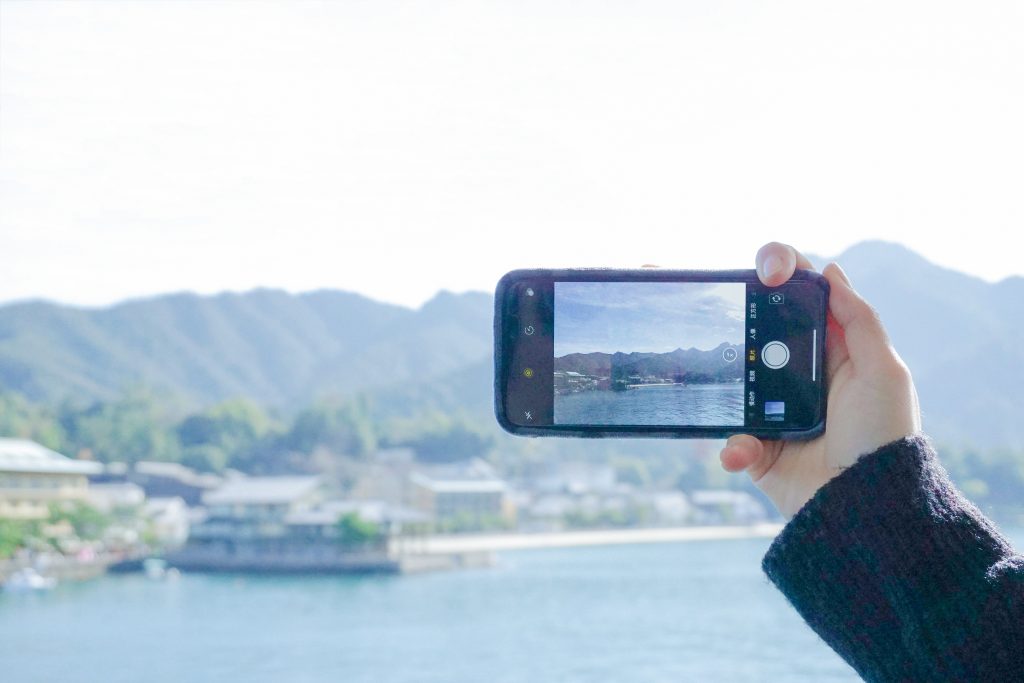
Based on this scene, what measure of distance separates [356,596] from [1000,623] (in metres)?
15.9

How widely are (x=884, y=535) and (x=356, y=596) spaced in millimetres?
15922

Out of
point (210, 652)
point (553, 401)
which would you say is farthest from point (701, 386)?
point (210, 652)

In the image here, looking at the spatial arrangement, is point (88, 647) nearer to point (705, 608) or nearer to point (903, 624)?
point (705, 608)

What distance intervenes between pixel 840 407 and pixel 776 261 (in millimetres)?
67

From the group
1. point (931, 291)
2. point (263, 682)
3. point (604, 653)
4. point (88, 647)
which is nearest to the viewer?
point (263, 682)

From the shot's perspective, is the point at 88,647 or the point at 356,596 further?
the point at 356,596

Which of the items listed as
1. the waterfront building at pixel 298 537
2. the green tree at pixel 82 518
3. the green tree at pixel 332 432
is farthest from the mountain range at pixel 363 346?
the green tree at pixel 82 518

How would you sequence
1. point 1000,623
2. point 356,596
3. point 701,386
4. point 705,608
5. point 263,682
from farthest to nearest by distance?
point 356,596, point 705,608, point 263,682, point 701,386, point 1000,623

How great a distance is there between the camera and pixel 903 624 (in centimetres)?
43

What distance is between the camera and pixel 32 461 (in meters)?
19.2

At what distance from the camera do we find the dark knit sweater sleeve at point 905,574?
0.41 meters

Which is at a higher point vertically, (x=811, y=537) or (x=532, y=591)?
(x=811, y=537)

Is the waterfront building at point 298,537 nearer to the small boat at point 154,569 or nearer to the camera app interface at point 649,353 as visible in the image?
the small boat at point 154,569

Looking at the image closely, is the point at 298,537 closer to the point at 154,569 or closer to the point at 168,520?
the point at 154,569
